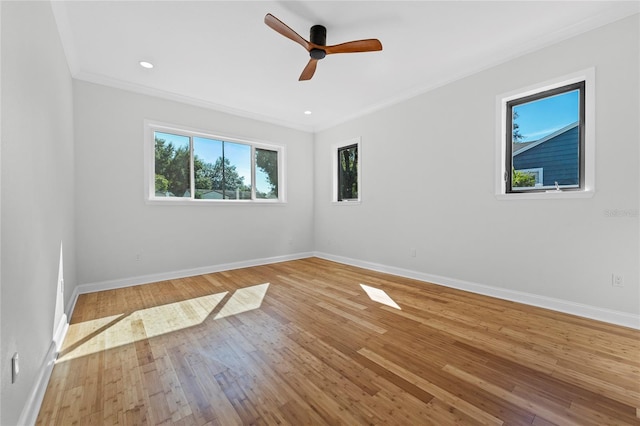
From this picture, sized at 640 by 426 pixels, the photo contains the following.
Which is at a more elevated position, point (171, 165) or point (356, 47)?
point (356, 47)

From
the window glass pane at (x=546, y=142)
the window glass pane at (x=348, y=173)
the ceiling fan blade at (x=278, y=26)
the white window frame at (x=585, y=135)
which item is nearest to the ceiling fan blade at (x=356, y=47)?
the ceiling fan blade at (x=278, y=26)

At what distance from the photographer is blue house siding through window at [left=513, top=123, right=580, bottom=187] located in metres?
2.65

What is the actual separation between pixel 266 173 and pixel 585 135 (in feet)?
14.9

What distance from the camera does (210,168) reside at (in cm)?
445

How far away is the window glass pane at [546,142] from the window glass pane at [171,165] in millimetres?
4563

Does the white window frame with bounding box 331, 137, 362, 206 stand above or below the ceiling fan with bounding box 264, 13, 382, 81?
below

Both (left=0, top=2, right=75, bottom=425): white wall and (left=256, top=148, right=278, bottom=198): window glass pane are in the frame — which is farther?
(left=256, top=148, right=278, bottom=198): window glass pane

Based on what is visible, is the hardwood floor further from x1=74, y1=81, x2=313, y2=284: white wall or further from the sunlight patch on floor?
x1=74, y1=81, x2=313, y2=284: white wall

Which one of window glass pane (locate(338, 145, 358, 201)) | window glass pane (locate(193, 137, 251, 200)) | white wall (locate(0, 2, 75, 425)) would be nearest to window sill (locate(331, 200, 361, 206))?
window glass pane (locate(338, 145, 358, 201))

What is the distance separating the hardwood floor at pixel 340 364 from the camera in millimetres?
1350

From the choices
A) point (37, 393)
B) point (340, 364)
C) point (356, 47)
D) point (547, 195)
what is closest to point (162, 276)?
point (37, 393)

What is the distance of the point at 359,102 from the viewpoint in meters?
4.32

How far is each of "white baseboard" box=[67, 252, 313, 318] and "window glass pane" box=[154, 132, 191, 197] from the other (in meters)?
1.21

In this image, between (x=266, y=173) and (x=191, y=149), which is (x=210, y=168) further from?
(x=266, y=173)
